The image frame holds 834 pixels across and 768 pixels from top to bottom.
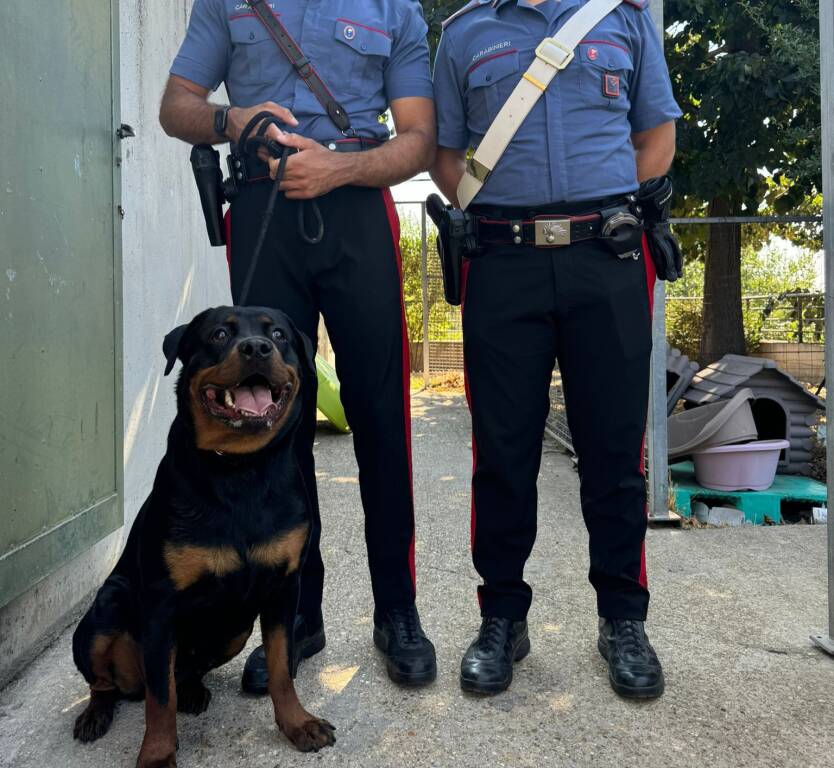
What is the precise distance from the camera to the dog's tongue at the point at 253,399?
77.0 inches

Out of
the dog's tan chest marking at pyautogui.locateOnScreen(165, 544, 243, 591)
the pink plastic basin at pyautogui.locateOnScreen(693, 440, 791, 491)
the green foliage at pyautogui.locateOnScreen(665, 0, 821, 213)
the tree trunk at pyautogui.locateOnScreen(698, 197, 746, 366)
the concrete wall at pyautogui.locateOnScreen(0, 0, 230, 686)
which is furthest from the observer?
the tree trunk at pyautogui.locateOnScreen(698, 197, 746, 366)

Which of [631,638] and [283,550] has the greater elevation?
[283,550]

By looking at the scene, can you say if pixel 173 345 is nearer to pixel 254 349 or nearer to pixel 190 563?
pixel 254 349

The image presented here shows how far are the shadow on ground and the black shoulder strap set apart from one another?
168cm

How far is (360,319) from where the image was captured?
95.0 inches

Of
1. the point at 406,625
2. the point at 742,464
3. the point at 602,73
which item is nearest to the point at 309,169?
the point at 602,73

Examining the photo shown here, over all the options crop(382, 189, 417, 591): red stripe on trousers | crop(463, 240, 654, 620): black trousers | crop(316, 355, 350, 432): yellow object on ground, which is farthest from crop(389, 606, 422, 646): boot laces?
crop(316, 355, 350, 432): yellow object on ground

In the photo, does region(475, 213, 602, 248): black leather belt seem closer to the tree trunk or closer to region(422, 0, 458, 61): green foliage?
region(422, 0, 458, 61): green foliage

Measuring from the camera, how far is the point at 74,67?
2773 millimetres

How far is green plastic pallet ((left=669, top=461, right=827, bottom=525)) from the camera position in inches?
195

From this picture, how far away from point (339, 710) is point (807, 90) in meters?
5.84

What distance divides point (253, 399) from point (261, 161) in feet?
2.52

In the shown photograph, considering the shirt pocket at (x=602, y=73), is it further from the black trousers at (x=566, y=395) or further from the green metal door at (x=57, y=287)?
the green metal door at (x=57, y=287)

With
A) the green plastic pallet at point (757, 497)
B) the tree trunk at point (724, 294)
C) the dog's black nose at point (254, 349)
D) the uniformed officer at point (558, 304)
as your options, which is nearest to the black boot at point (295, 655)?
the uniformed officer at point (558, 304)
